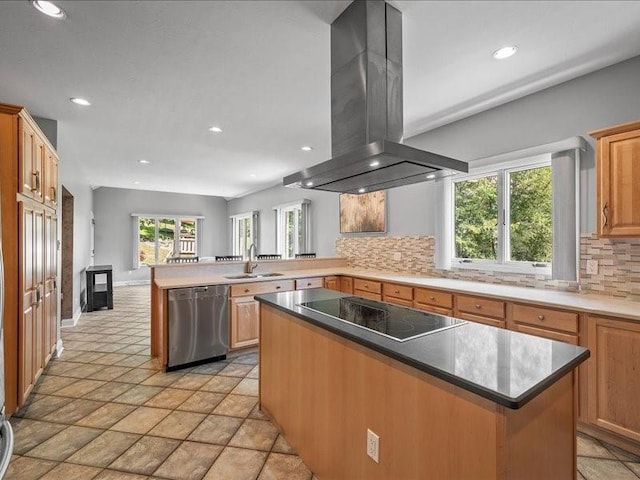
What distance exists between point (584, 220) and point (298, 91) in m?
2.71

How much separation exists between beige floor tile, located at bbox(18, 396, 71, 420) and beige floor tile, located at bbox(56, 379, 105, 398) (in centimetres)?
8

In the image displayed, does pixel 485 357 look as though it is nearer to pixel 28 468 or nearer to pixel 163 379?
pixel 28 468

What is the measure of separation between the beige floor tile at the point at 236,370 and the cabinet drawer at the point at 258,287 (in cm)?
75

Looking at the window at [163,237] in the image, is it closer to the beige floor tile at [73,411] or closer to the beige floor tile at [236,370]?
the beige floor tile at [236,370]

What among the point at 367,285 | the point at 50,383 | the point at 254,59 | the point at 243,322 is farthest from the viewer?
the point at 367,285

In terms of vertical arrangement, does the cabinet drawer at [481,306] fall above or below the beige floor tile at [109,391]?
above

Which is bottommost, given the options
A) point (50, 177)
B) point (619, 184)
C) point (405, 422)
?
point (405, 422)

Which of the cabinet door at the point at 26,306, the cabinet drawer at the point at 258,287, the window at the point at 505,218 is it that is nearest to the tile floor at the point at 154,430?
the cabinet door at the point at 26,306

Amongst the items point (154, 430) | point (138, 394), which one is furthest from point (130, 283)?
point (154, 430)

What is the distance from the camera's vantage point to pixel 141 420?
232 centimetres

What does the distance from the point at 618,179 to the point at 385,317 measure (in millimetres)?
1969

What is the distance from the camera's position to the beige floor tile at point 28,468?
5.78 feet

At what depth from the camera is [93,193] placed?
8508mm

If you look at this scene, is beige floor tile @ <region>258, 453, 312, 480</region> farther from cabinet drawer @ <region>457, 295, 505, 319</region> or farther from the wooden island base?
cabinet drawer @ <region>457, 295, 505, 319</region>
